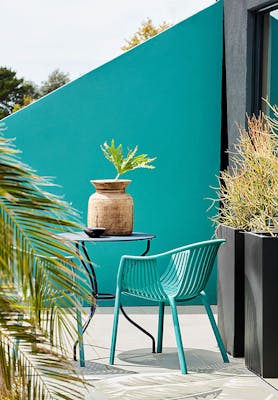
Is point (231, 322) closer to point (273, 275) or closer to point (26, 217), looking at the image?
point (273, 275)

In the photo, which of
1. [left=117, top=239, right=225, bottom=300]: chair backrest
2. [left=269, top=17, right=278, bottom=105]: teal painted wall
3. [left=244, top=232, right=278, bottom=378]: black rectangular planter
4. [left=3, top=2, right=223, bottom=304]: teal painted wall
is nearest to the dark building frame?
[left=269, top=17, right=278, bottom=105]: teal painted wall

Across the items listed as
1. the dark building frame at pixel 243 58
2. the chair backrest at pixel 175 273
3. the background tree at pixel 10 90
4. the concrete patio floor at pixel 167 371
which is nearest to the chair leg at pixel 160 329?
the concrete patio floor at pixel 167 371

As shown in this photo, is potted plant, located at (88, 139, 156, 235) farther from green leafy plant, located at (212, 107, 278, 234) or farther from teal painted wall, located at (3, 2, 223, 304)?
teal painted wall, located at (3, 2, 223, 304)

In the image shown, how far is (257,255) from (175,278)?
2.25 feet

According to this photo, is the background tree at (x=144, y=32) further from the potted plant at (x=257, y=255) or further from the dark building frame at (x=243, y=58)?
the potted plant at (x=257, y=255)

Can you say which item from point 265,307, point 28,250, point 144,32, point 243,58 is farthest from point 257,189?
point 144,32

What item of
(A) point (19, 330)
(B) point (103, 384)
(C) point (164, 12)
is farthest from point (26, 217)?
(C) point (164, 12)

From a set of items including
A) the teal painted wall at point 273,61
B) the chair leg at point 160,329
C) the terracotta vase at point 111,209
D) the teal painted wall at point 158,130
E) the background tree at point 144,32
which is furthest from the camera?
the background tree at point 144,32

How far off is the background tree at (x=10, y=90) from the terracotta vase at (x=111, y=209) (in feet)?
104

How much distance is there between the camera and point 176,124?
7.39 m

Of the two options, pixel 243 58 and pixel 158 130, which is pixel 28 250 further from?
pixel 158 130

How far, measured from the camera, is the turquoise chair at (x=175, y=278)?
4840mm

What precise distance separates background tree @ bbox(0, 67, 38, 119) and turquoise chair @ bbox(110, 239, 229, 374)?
3224 centimetres

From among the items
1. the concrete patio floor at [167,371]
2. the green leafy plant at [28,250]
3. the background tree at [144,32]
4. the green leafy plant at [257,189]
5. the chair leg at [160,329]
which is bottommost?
the concrete patio floor at [167,371]
